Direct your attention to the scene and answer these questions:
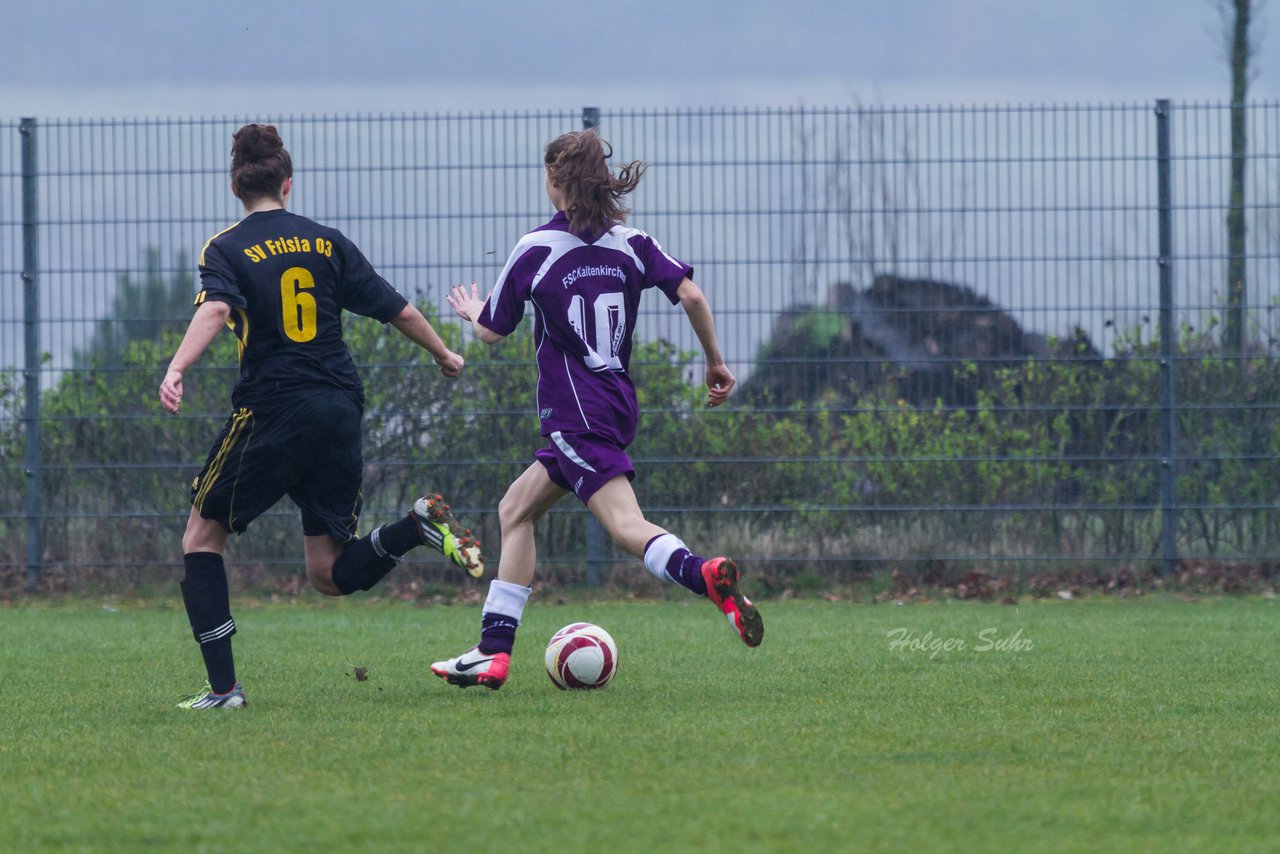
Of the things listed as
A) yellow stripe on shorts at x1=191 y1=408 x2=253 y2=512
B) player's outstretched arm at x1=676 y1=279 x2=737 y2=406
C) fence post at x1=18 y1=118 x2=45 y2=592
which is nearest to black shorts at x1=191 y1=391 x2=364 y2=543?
yellow stripe on shorts at x1=191 y1=408 x2=253 y2=512

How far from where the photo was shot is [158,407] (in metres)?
9.56

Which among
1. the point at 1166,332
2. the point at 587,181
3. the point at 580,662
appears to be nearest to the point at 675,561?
the point at 580,662

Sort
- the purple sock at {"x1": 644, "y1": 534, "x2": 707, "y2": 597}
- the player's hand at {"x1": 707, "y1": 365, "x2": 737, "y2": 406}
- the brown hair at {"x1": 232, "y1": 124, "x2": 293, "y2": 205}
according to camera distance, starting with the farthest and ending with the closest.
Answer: the player's hand at {"x1": 707, "y1": 365, "x2": 737, "y2": 406} < the brown hair at {"x1": 232, "y1": 124, "x2": 293, "y2": 205} < the purple sock at {"x1": 644, "y1": 534, "x2": 707, "y2": 597}

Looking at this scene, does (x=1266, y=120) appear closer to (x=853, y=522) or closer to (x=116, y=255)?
(x=853, y=522)

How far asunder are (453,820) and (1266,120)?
7.71 metres

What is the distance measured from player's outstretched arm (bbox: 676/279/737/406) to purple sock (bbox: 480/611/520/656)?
3.41 ft

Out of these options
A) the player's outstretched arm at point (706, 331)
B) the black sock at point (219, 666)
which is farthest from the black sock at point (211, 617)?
the player's outstretched arm at point (706, 331)

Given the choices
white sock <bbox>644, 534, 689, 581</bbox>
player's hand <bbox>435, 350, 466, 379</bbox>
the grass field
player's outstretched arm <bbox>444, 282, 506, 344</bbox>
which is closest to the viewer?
the grass field

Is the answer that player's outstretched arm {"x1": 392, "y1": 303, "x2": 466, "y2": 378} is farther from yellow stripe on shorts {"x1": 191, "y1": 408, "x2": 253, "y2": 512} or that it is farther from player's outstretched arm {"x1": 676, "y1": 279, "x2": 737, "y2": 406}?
player's outstretched arm {"x1": 676, "y1": 279, "x2": 737, "y2": 406}

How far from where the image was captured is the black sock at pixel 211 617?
5125 millimetres

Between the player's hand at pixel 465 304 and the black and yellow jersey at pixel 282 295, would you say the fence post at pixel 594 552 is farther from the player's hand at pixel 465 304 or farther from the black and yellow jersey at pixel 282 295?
the black and yellow jersey at pixel 282 295

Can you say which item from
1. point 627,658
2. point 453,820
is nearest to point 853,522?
point 627,658

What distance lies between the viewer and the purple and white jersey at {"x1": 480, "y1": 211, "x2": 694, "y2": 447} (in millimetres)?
5266

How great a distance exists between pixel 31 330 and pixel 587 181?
18.6 ft
